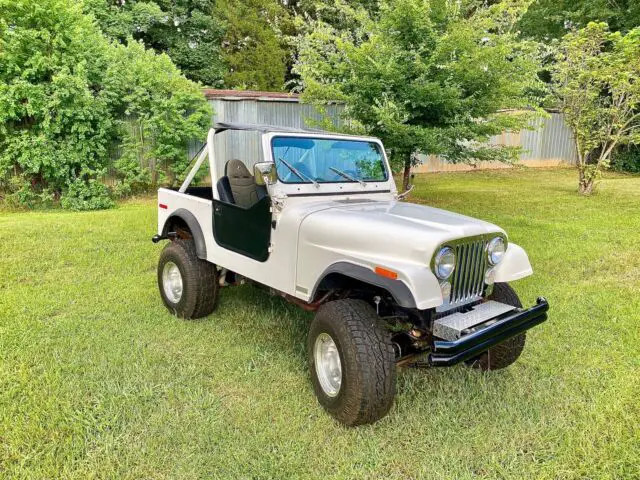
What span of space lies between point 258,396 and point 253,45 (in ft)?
69.2

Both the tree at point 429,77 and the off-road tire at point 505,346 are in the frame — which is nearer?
the off-road tire at point 505,346

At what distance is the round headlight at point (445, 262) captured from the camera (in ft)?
9.09

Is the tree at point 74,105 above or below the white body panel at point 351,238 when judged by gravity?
above

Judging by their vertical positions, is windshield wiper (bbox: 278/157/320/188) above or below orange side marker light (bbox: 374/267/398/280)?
above

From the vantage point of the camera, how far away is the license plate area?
280 cm

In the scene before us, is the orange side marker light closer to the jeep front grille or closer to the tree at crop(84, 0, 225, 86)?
the jeep front grille

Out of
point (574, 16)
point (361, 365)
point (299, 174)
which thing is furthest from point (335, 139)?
point (574, 16)

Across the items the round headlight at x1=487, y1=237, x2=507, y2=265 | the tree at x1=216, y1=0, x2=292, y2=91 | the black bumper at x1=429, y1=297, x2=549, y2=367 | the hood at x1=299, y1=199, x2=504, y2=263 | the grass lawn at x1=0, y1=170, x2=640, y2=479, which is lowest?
the grass lawn at x1=0, y1=170, x2=640, y2=479

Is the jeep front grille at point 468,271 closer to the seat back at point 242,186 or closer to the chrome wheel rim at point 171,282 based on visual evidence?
the seat back at point 242,186

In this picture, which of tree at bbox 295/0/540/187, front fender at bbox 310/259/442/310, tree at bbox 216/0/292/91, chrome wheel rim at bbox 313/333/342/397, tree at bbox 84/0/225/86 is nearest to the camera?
front fender at bbox 310/259/442/310

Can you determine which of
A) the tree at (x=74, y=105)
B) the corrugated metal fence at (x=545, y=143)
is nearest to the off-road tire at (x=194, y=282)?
the tree at (x=74, y=105)

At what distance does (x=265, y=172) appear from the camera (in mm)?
3340

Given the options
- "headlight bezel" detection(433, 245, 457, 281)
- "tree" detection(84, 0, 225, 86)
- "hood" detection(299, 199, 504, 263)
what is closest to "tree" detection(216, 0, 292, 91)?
"tree" detection(84, 0, 225, 86)

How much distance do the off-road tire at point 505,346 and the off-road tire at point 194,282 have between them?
2433 millimetres
